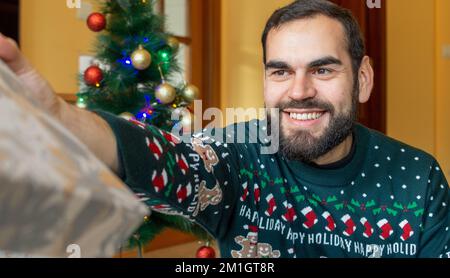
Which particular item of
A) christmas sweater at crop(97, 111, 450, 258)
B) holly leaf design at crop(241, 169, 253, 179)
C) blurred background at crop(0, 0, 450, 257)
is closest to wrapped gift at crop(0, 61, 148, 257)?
christmas sweater at crop(97, 111, 450, 258)

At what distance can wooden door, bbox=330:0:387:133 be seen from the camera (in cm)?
304

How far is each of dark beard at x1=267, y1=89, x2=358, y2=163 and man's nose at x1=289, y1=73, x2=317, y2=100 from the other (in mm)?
11

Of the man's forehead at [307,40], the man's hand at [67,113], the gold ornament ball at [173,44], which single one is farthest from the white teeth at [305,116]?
the gold ornament ball at [173,44]

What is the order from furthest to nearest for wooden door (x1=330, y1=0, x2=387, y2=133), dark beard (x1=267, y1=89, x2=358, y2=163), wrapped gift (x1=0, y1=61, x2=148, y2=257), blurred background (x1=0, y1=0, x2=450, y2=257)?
→ 1. wooden door (x1=330, y1=0, x2=387, y2=133)
2. blurred background (x1=0, y1=0, x2=450, y2=257)
3. dark beard (x1=267, y1=89, x2=358, y2=163)
4. wrapped gift (x1=0, y1=61, x2=148, y2=257)

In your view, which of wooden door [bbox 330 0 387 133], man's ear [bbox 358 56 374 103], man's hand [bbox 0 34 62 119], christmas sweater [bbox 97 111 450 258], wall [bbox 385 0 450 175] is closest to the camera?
man's hand [bbox 0 34 62 119]

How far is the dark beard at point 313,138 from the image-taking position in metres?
0.95

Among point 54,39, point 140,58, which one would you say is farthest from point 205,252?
point 54,39

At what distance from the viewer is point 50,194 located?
17cm

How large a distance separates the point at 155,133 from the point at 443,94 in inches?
122

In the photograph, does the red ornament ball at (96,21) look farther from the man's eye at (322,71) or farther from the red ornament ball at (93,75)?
the man's eye at (322,71)

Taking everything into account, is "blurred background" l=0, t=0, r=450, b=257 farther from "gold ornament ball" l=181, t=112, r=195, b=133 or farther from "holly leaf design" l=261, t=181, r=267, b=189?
"holly leaf design" l=261, t=181, r=267, b=189

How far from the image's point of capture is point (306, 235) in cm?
89

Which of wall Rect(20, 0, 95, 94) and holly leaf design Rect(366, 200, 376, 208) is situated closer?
holly leaf design Rect(366, 200, 376, 208)
